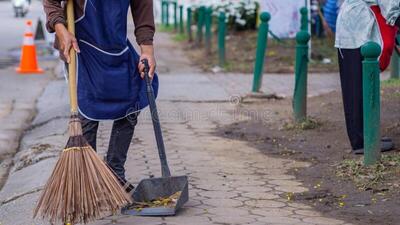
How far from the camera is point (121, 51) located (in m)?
5.46

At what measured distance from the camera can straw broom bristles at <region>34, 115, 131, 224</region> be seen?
16.1 feet

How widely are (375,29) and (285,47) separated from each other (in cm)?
921

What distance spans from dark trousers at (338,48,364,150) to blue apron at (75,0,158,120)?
226cm

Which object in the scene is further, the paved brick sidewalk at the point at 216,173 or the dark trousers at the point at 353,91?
the dark trousers at the point at 353,91

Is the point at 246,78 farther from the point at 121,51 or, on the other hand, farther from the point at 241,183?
the point at 121,51

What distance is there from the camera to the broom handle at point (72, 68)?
202 inches

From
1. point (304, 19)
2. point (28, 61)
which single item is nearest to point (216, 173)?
point (304, 19)

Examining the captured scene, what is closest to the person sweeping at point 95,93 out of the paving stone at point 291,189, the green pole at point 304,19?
the paving stone at point 291,189

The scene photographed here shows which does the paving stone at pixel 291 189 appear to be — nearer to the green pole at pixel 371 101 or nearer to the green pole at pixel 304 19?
the green pole at pixel 371 101

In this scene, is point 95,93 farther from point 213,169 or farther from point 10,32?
point 10,32

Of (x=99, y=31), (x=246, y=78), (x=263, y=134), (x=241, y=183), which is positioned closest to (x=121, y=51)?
(x=99, y=31)

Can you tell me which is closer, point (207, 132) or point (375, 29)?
point (375, 29)

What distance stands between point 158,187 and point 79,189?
0.83 metres

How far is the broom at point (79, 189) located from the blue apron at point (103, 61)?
15.0 inches
